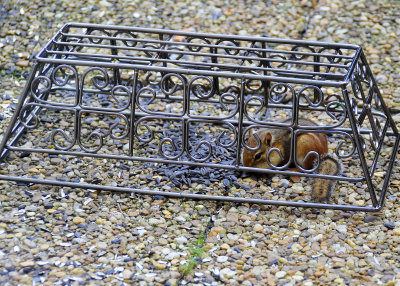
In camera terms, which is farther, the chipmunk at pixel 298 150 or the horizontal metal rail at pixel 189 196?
the chipmunk at pixel 298 150

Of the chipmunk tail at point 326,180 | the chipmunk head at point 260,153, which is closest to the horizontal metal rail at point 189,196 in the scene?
the chipmunk tail at point 326,180

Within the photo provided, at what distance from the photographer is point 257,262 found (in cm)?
416

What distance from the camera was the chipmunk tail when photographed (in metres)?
4.71

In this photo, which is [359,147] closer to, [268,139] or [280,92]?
[268,139]

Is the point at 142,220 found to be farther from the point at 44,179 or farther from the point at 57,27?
the point at 57,27

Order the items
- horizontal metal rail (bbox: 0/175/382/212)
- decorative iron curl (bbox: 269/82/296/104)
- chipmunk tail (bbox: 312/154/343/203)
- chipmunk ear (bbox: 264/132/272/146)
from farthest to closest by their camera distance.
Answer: chipmunk ear (bbox: 264/132/272/146) < chipmunk tail (bbox: 312/154/343/203) < horizontal metal rail (bbox: 0/175/382/212) < decorative iron curl (bbox: 269/82/296/104)

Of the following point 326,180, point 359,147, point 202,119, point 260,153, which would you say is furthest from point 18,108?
point 359,147

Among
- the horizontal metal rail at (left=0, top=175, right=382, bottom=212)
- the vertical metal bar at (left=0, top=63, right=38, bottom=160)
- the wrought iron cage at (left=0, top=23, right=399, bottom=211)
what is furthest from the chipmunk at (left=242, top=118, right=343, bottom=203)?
the vertical metal bar at (left=0, top=63, right=38, bottom=160)

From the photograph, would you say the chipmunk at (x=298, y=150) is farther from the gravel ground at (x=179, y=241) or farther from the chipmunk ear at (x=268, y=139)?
the gravel ground at (x=179, y=241)

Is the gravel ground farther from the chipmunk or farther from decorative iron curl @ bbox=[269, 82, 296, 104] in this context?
decorative iron curl @ bbox=[269, 82, 296, 104]

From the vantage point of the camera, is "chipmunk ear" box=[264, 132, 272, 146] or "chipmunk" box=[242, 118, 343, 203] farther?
"chipmunk ear" box=[264, 132, 272, 146]

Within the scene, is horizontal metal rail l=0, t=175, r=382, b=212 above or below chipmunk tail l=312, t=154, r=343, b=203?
below

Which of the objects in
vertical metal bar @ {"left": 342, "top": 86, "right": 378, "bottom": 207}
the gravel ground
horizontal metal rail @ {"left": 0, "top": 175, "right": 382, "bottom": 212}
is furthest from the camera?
horizontal metal rail @ {"left": 0, "top": 175, "right": 382, "bottom": 212}

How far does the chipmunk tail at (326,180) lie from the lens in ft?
15.5
